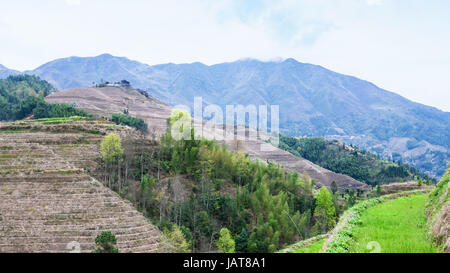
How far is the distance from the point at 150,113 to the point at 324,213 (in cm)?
6809

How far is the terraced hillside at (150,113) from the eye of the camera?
75.6 metres

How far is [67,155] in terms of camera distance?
116 ft

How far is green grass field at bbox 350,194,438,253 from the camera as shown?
6.07 m

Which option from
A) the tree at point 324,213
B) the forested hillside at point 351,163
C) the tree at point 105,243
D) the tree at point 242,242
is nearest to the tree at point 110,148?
the tree at point 105,243

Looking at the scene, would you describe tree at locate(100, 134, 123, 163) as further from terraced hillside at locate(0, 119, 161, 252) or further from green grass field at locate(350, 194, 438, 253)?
green grass field at locate(350, 194, 438, 253)

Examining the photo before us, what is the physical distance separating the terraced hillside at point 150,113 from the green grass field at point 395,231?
186ft

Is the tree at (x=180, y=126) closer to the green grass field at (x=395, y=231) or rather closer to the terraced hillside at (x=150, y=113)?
the terraced hillside at (x=150, y=113)

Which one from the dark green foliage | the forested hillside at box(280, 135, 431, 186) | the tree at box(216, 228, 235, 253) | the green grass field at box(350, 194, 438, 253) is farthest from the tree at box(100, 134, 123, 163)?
the forested hillside at box(280, 135, 431, 186)

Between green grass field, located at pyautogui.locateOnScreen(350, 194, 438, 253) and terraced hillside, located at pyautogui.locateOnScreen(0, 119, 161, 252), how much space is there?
1901 cm

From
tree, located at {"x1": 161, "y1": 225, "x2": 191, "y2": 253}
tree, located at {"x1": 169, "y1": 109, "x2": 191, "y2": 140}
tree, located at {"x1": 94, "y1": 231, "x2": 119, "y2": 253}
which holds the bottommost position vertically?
tree, located at {"x1": 161, "y1": 225, "x2": 191, "y2": 253}

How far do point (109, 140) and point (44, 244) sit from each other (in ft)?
47.6

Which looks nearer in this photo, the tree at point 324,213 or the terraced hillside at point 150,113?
the tree at point 324,213

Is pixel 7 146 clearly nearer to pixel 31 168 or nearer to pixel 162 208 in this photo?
pixel 31 168
